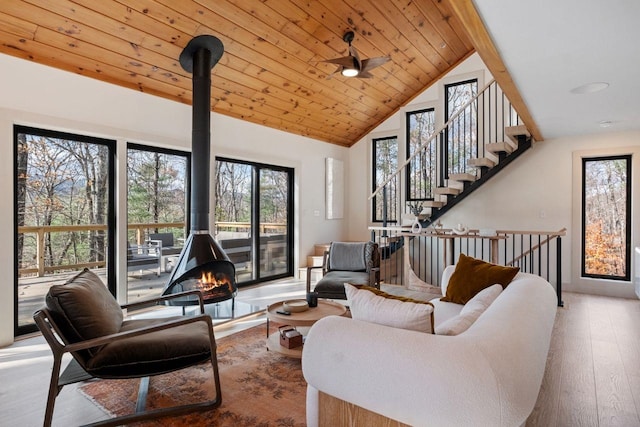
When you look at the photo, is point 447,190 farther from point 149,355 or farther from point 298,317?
point 149,355

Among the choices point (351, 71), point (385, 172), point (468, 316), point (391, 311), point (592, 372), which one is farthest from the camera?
point (385, 172)

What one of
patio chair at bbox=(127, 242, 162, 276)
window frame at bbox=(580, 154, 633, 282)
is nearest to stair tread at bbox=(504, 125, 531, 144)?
window frame at bbox=(580, 154, 633, 282)

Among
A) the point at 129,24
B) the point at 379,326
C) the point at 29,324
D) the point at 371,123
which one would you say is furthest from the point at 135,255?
the point at 371,123

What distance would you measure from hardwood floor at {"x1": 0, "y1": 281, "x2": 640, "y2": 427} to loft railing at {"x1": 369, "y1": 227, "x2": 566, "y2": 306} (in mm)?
1111

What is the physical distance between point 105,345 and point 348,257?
3.09 m

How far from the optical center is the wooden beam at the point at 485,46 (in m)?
2.01

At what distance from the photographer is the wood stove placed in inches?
150

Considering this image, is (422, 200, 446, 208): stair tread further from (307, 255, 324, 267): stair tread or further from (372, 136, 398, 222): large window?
(307, 255, 324, 267): stair tread

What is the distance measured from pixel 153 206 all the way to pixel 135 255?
0.63 meters

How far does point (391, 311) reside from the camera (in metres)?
1.69

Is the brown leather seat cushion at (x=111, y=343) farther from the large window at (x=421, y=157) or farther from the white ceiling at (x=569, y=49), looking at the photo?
the large window at (x=421, y=157)

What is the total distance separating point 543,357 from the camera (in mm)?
1643

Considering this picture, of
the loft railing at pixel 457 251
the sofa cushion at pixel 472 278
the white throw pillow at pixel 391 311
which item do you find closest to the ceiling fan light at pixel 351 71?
the sofa cushion at pixel 472 278

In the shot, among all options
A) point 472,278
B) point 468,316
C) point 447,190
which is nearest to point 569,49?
point 472,278
